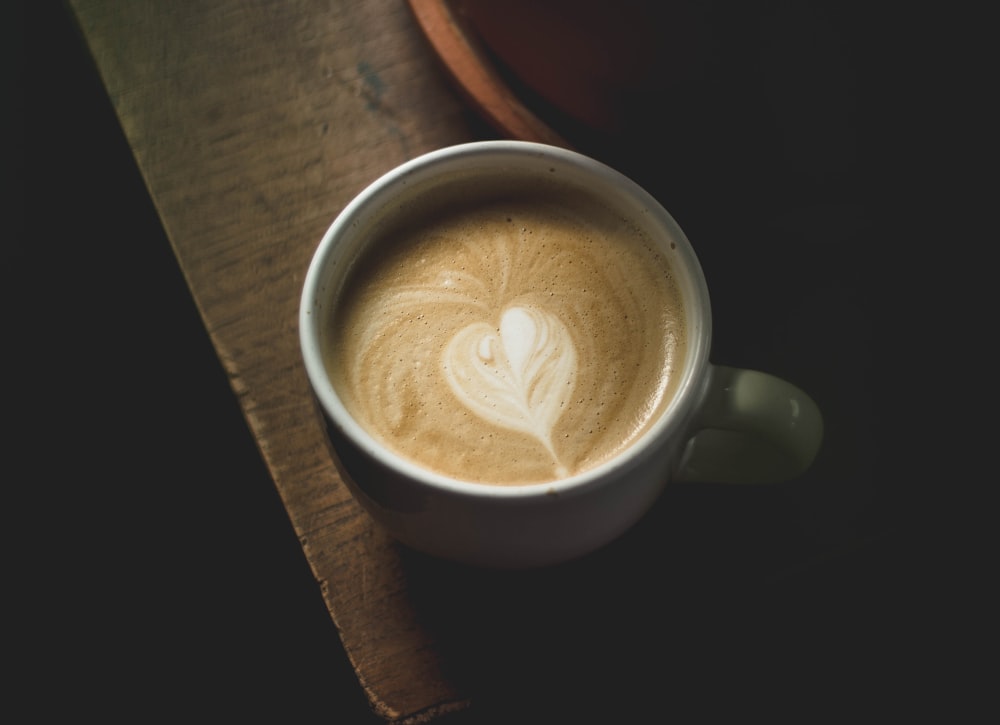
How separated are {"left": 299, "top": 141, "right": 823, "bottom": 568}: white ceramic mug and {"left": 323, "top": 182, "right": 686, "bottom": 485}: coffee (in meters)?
0.02

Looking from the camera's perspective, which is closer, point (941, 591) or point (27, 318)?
point (941, 591)

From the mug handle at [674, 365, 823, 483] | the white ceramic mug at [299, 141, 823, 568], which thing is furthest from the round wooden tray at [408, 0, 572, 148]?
the mug handle at [674, 365, 823, 483]

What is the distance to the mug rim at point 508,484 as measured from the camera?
0.45 meters

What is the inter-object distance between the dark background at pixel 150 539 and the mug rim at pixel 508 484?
0.46 m

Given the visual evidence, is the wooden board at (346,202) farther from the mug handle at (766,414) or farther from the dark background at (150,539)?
the dark background at (150,539)

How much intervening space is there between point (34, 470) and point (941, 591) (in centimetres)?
125

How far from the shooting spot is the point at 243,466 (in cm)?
125

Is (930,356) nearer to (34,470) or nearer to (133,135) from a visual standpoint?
(133,135)

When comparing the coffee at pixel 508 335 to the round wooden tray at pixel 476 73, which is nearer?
the coffee at pixel 508 335

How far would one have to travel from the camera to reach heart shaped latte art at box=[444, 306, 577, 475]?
520mm

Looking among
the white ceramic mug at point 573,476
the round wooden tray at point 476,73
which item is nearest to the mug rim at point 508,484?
the white ceramic mug at point 573,476

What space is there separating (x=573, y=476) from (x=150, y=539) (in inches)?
38.0

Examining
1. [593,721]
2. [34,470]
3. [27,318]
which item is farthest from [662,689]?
[27,318]

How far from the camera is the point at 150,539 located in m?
1.23
